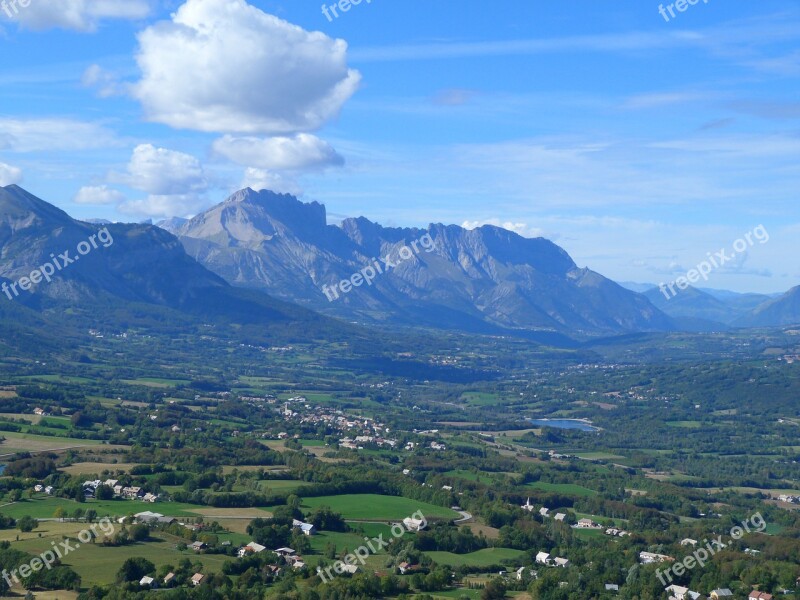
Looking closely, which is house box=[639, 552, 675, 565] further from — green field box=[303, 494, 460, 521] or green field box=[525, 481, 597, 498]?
green field box=[525, 481, 597, 498]

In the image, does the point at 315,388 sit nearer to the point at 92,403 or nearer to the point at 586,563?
the point at 92,403

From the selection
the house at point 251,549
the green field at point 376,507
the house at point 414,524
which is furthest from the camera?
the green field at point 376,507

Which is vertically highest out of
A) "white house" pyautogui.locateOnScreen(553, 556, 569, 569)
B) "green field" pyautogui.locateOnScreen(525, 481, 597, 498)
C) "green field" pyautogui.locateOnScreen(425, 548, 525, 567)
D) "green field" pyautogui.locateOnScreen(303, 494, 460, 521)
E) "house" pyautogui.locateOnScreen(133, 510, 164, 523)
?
"house" pyautogui.locateOnScreen(133, 510, 164, 523)

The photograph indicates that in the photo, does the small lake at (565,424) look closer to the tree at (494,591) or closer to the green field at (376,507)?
the green field at (376,507)

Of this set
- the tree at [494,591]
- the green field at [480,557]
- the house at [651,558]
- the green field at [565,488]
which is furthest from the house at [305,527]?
the green field at [565,488]

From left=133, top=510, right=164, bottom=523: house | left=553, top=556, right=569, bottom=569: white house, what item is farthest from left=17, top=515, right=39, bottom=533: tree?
left=553, top=556, right=569, bottom=569: white house

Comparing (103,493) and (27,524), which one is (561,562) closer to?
(27,524)
